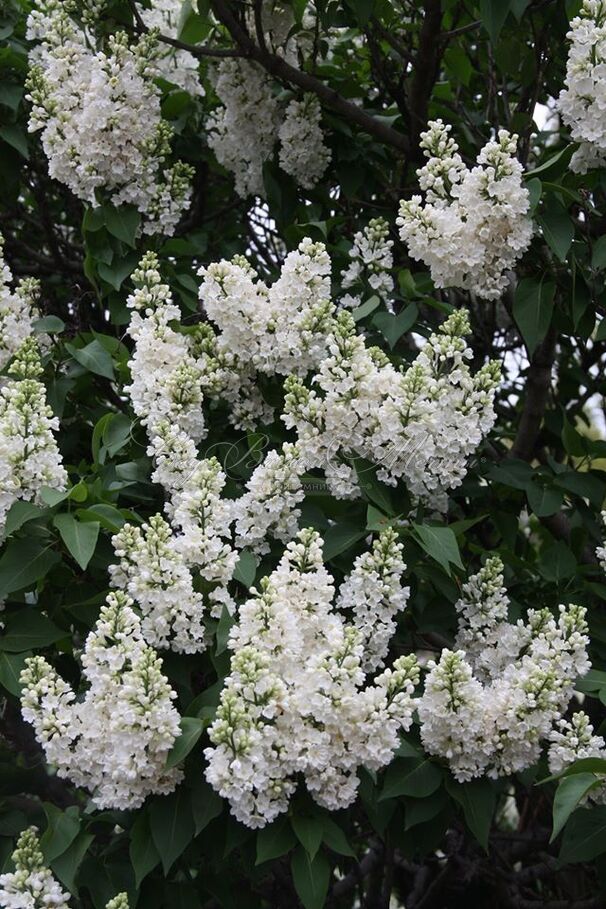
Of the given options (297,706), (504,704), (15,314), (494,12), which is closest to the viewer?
(297,706)

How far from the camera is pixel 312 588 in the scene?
114 inches

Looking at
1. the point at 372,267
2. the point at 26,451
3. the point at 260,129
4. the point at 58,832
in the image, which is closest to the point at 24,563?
the point at 26,451

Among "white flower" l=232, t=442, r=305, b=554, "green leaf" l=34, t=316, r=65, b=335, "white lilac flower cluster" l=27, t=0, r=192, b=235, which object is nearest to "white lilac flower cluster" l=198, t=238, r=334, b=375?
"white flower" l=232, t=442, r=305, b=554

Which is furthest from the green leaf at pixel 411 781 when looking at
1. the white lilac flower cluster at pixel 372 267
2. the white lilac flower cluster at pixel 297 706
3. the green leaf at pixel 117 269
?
the green leaf at pixel 117 269

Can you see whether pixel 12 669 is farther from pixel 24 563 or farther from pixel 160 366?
pixel 160 366

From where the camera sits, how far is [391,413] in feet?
10.4

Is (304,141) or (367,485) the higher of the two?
(304,141)

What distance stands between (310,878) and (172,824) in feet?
1.09

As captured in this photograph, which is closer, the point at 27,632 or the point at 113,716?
the point at 113,716

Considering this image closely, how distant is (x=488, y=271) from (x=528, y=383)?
1039 millimetres

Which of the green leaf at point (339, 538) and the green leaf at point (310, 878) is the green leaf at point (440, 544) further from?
the green leaf at point (310, 878)

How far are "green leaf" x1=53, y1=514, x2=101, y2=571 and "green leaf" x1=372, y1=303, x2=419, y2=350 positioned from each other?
3.51 ft

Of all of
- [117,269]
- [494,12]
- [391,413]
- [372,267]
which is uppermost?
[494,12]

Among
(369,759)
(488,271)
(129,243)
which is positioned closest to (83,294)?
(129,243)
